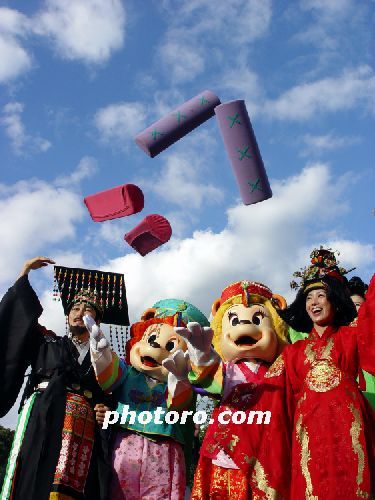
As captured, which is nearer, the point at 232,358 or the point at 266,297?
the point at 232,358

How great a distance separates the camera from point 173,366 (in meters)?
3.84

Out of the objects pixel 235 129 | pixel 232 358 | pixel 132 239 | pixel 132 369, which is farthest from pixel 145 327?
pixel 235 129

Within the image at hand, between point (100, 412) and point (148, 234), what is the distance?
2486 millimetres

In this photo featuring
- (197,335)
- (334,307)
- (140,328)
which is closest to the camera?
(197,335)

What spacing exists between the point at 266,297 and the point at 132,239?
2.17 m

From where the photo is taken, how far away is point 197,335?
3.67 metres

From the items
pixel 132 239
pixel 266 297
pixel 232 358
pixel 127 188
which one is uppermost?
pixel 127 188

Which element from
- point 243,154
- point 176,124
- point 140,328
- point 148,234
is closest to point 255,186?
point 243,154

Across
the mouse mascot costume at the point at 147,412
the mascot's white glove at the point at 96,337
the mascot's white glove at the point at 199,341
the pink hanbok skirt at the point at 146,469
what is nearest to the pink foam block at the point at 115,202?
the mouse mascot costume at the point at 147,412

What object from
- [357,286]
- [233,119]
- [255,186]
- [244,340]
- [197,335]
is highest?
[233,119]

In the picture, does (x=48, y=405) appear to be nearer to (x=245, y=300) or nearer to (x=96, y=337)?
(x=96, y=337)

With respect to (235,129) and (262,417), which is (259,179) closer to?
(235,129)

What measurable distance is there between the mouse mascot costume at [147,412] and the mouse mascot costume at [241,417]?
8.8 inches

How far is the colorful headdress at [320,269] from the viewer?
4.38 metres
